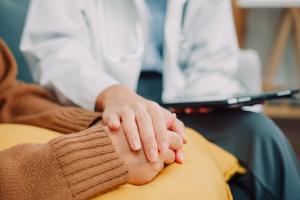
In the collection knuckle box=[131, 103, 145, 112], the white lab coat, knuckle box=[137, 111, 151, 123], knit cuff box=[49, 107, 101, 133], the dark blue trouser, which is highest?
the white lab coat

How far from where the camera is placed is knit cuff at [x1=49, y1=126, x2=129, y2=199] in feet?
1.64

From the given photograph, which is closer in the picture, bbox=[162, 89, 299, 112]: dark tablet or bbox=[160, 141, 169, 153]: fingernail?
bbox=[160, 141, 169, 153]: fingernail

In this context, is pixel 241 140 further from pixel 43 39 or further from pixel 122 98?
pixel 43 39

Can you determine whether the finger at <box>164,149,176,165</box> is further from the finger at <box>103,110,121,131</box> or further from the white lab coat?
the white lab coat

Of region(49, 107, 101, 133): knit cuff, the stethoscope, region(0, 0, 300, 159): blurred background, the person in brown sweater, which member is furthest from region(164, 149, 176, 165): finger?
region(0, 0, 300, 159): blurred background

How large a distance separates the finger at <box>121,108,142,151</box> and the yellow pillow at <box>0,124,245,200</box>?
52 millimetres

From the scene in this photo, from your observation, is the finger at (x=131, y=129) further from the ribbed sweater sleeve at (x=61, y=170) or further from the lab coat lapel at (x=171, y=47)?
the lab coat lapel at (x=171, y=47)

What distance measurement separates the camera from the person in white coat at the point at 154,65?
31.2 inches

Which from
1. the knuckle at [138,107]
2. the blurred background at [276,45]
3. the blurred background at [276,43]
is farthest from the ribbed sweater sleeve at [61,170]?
the blurred background at [276,45]

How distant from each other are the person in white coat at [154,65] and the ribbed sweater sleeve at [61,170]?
0.09m

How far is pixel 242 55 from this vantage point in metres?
1.22

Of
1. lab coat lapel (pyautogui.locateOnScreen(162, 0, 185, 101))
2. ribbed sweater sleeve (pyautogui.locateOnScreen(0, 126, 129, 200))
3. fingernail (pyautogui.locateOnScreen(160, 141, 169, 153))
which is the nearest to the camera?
ribbed sweater sleeve (pyautogui.locateOnScreen(0, 126, 129, 200))

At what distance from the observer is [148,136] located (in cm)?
58

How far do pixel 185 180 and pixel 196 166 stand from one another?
0.19 ft
